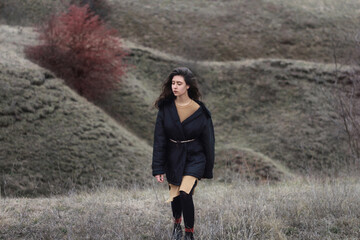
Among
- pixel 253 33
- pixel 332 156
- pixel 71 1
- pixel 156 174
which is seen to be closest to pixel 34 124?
pixel 156 174

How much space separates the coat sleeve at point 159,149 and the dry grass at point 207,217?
31.8 inches

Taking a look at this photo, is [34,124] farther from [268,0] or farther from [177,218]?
[268,0]

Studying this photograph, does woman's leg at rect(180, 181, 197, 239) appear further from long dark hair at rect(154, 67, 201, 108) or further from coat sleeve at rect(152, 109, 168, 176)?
long dark hair at rect(154, 67, 201, 108)

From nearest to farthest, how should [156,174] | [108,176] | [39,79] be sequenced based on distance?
[156,174] < [108,176] < [39,79]

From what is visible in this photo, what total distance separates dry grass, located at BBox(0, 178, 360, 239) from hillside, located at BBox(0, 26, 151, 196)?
16.2 ft

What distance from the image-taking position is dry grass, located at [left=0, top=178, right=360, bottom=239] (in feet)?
14.2

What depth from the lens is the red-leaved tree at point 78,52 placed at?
17.2 meters

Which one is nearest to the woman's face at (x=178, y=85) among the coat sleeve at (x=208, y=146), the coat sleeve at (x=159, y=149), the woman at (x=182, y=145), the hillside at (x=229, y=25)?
the woman at (x=182, y=145)

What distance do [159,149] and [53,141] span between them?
376 inches

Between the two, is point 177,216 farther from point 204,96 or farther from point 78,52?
point 204,96

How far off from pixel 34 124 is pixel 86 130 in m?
1.92

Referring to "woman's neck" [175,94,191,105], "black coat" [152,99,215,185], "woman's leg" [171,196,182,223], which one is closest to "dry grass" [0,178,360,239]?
"woman's leg" [171,196,182,223]

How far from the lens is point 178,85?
4172 mm

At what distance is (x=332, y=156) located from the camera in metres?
17.8
